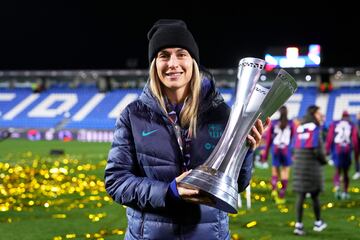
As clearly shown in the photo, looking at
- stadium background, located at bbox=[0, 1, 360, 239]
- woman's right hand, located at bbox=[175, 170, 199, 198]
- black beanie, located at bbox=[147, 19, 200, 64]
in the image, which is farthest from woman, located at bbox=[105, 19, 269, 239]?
stadium background, located at bbox=[0, 1, 360, 239]

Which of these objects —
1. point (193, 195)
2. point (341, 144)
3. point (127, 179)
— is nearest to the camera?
point (193, 195)

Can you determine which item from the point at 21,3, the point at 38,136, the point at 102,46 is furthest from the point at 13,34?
the point at 38,136

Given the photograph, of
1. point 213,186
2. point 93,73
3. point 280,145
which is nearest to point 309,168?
point 280,145

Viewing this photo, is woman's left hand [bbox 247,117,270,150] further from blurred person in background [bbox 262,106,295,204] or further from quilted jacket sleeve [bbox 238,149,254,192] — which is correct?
blurred person in background [bbox 262,106,295,204]

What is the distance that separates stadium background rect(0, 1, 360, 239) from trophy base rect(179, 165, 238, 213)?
11738 mm

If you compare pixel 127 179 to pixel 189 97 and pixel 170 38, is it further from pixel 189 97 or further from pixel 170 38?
pixel 170 38

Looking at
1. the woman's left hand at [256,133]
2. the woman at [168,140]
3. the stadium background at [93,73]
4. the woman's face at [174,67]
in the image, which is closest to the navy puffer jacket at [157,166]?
the woman at [168,140]

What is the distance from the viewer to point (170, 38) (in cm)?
266

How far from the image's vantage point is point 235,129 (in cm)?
235

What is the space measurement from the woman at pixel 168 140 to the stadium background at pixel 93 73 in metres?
11.3

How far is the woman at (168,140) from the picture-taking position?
2.62 m

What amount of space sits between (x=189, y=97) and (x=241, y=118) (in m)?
0.43

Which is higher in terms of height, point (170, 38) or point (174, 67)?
point (170, 38)

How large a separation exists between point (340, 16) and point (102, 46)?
19703 millimetres
